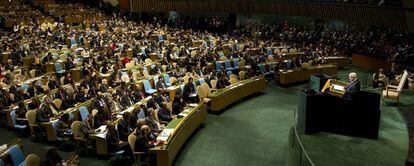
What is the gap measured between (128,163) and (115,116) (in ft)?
5.78

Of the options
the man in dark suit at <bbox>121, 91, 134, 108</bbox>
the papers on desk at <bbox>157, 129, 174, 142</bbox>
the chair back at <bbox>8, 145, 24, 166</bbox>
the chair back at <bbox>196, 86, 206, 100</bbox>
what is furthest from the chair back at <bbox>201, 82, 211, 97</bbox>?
the chair back at <bbox>8, 145, 24, 166</bbox>

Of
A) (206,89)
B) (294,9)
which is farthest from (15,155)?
(294,9)

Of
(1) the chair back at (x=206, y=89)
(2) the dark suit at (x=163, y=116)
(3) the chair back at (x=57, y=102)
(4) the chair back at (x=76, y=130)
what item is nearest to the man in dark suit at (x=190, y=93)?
(1) the chair back at (x=206, y=89)

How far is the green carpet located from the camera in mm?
9000

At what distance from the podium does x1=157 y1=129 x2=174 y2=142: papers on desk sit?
305 centimetres

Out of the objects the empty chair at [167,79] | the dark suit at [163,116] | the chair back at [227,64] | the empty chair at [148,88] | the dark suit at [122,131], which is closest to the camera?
the dark suit at [122,131]

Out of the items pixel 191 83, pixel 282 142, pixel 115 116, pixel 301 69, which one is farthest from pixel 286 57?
pixel 115 116

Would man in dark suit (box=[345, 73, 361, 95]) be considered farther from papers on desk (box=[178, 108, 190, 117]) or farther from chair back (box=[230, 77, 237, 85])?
chair back (box=[230, 77, 237, 85])

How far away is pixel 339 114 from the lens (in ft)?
27.3

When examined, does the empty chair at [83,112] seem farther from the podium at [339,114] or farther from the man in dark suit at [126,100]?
the podium at [339,114]

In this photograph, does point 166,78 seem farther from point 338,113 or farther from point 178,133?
point 338,113

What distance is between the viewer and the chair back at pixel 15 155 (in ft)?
26.0

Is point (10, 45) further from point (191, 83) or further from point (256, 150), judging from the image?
point (256, 150)

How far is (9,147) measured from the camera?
26.5 feet
